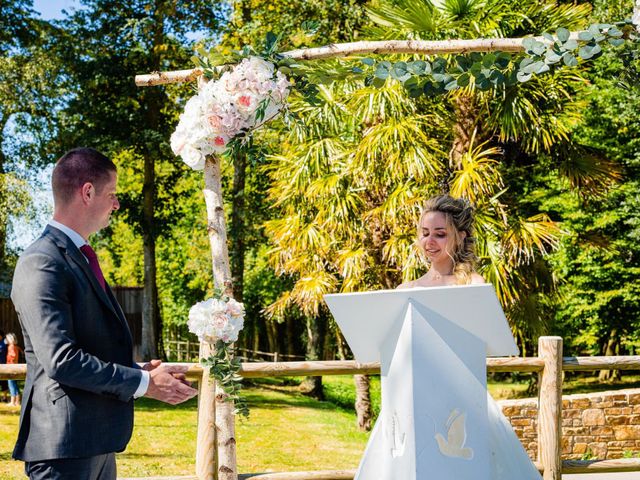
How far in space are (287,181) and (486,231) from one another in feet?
10.3

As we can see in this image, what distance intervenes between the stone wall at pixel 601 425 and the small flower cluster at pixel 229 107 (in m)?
7.35

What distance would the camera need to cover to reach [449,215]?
12.7 feet

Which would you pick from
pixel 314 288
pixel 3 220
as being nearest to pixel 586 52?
pixel 314 288

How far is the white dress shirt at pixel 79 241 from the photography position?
2508 millimetres

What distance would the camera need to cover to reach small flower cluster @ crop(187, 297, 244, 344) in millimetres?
3387

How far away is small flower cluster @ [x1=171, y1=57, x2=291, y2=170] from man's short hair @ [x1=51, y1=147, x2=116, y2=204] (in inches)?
40.7

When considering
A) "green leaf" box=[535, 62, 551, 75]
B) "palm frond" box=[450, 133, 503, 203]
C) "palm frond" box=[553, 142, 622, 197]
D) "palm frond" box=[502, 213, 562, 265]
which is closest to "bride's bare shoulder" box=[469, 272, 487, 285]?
"green leaf" box=[535, 62, 551, 75]

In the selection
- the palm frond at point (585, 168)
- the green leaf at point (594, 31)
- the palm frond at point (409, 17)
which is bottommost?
the green leaf at point (594, 31)

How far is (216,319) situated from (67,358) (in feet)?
3.60

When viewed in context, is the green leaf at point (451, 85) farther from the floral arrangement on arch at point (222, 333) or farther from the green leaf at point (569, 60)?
the floral arrangement on arch at point (222, 333)

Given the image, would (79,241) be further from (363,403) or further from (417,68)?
(363,403)

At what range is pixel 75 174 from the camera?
8.41ft

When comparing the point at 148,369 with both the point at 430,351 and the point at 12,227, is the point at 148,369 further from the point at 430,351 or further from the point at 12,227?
the point at 12,227

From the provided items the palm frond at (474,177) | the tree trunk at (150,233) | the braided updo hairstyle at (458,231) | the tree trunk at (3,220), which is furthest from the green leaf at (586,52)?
the tree trunk at (150,233)
